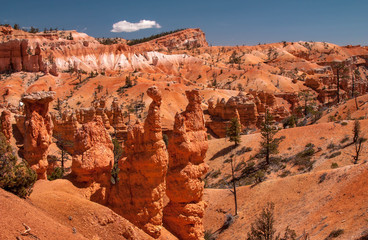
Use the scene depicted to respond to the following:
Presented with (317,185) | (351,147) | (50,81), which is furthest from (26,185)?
(50,81)

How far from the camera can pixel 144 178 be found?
40.9ft

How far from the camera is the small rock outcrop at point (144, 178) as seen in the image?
1230cm

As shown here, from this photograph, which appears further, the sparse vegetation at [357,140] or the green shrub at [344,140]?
the green shrub at [344,140]

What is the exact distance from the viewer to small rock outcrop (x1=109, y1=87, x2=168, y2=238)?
12.3 m

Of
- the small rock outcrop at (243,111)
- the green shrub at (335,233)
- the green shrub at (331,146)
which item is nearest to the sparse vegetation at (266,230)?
the green shrub at (335,233)

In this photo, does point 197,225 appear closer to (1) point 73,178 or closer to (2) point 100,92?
(1) point 73,178

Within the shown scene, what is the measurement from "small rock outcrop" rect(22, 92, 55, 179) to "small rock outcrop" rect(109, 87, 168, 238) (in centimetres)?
449

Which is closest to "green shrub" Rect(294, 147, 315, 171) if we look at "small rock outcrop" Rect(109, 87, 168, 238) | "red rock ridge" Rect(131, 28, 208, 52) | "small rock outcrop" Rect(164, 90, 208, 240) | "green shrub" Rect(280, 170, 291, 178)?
"green shrub" Rect(280, 170, 291, 178)

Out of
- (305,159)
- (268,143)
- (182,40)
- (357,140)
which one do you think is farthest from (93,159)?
(182,40)

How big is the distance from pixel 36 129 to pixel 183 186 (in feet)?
23.2

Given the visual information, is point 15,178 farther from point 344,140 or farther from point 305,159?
point 344,140

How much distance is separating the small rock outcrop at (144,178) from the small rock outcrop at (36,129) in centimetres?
449

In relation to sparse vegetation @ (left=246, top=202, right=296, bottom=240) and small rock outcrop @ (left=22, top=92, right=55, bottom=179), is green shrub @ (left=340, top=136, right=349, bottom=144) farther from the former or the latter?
small rock outcrop @ (left=22, top=92, right=55, bottom=179)

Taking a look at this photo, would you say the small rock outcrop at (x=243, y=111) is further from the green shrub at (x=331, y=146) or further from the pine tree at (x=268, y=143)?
the green shrub at (x=331, y=146)
